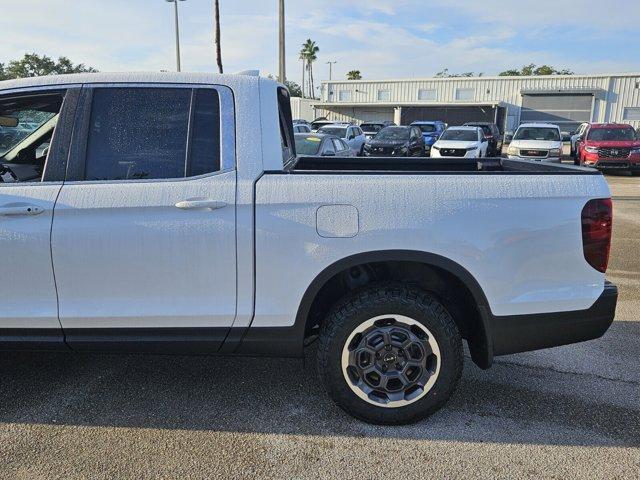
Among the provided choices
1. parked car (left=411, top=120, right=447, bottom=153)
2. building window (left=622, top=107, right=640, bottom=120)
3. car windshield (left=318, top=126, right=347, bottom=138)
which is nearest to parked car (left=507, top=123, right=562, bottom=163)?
car windshield (left=318, top=126, right=347, bottom=138)

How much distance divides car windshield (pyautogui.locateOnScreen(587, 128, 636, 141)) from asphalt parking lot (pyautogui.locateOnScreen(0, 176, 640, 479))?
648 inches

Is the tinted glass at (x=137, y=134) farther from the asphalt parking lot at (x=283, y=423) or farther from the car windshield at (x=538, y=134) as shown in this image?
the car windshield at (x=538, y=134)

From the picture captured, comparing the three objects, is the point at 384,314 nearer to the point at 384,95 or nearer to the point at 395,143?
the point at 395,143

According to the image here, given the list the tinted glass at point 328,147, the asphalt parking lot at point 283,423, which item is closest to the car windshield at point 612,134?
the tinted glass at point 328,147

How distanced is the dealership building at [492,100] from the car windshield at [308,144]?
3206 cm

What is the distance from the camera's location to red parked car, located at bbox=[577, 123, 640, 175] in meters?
17.1

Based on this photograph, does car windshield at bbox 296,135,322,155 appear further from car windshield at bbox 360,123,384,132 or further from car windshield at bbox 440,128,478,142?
car windshield at bbox 360,123,384,132

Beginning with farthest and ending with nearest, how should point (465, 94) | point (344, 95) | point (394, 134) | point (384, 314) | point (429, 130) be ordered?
point (344, 95) → point (465, 94) → point (429, 130) → point (394, 134) → point (384, 314)

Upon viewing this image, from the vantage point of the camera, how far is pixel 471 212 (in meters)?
2.68

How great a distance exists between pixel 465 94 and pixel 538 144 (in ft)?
91.8

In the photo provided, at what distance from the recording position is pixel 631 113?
38781mm

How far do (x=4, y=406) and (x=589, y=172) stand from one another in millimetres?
3659

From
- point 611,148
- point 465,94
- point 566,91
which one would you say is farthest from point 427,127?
point 465,94

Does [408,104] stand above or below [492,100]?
below
